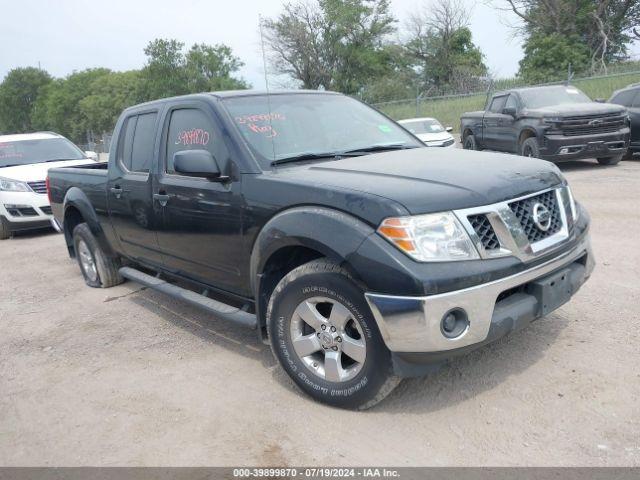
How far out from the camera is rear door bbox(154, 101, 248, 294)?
12.4 feet

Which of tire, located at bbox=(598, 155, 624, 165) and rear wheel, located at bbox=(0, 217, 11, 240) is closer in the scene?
rear wheel, located at bbox=(0, 217, 11, 240)

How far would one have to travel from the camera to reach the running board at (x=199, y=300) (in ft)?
12.3

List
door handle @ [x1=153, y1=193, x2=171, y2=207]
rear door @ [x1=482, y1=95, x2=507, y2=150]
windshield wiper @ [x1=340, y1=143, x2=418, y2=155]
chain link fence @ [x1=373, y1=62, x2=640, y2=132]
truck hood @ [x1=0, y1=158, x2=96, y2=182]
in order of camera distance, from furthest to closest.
Answer: chain link fence @ [x1=373, y1=62, x2=640, y2=132], rear door @ [x1=482, y1=95, x2=507, y2=150], truck hood @ [x1=0, y1=158, x2=96, y2=182], door handle @ [x1=153, y1=193, x2=171, y2=207], windshield wiper @ [x1=340, y1=143, x2=418, y2=155]

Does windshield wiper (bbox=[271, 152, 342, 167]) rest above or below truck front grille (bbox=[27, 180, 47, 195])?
above

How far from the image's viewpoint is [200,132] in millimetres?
4168

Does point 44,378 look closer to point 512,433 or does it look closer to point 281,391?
point 281,391

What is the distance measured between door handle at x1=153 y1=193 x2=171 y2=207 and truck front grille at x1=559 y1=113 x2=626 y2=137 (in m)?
8.88

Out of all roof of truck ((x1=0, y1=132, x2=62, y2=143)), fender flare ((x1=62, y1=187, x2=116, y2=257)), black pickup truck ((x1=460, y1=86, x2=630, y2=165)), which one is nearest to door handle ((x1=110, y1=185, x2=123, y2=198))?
fender flare ((x1=62, y1=187, x2=116, y2=257))

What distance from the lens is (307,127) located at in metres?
4.15

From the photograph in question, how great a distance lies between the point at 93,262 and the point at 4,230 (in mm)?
4782

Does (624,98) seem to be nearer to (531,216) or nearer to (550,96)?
(550,96)

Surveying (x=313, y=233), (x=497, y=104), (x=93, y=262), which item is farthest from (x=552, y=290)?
(x=497, y=104)

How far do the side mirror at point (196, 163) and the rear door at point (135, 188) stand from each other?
970mm

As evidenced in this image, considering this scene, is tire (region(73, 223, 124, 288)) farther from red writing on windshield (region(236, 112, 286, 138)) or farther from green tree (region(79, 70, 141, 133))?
green tree (region(79, 70, 141, 133))
